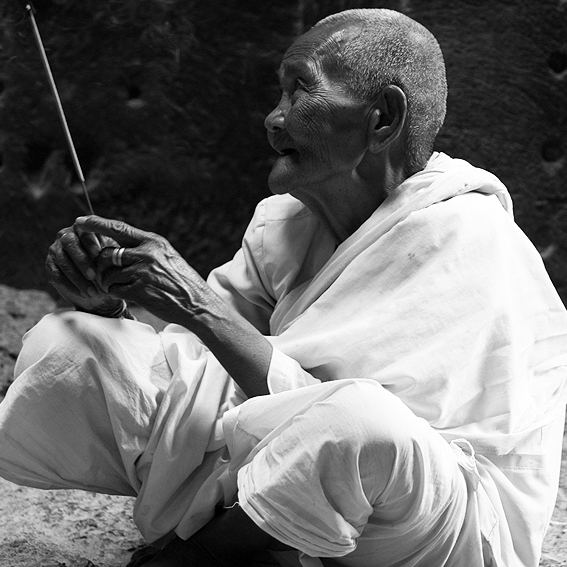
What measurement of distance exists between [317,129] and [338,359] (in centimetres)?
49

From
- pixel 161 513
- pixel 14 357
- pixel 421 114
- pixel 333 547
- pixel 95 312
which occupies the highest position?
pixel 421 114

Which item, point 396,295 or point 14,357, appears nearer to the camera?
point 396,295

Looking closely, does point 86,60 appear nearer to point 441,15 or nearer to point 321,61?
point 441,15

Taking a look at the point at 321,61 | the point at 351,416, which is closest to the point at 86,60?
the point at 321,61

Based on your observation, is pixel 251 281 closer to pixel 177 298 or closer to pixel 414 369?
pixel 177 298

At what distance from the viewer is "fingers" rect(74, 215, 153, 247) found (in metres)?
1.97

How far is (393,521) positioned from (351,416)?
0.76 ft

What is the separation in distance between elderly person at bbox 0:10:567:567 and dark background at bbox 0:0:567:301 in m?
1.49

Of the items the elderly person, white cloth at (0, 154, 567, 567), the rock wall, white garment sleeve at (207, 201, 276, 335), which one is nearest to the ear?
the elderly person

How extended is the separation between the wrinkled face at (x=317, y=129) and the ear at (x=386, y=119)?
20mm

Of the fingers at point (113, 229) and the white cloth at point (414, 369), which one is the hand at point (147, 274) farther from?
the white cloth at point (414, 369)

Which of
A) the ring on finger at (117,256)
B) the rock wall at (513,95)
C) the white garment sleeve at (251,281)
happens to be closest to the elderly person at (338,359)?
the ring on finger at (117,256)

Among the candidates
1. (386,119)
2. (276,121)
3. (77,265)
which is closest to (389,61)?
(386,119)

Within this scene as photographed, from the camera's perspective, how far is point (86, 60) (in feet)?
12.5
